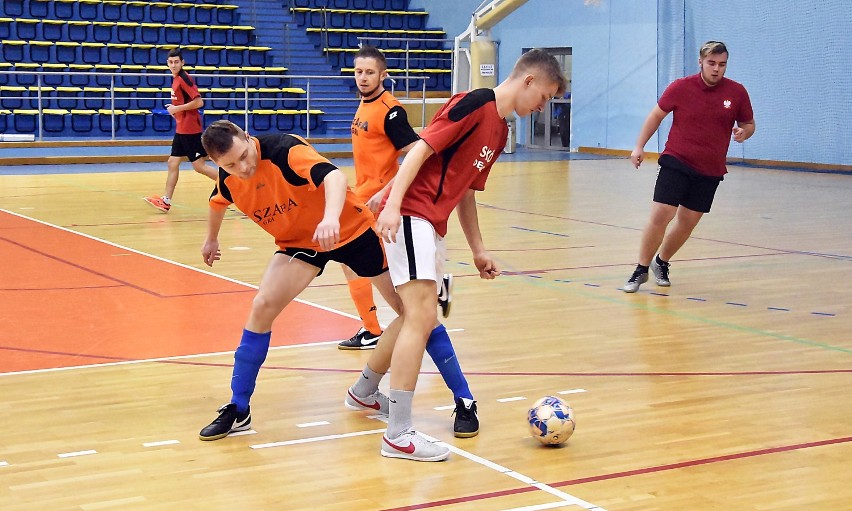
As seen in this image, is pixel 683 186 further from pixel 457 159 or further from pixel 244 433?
pixel 244 433

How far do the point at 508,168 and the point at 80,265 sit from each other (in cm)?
1092

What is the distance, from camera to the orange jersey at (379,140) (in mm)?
6312

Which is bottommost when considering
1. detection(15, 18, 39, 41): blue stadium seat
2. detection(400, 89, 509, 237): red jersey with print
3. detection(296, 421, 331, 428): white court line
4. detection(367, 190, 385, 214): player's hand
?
detection(296, 421, 331, 428): white court line

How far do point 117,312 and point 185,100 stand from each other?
558cm

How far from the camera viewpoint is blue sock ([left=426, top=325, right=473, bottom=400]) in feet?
15.3

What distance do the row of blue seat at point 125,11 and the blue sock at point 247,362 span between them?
19.2 metres

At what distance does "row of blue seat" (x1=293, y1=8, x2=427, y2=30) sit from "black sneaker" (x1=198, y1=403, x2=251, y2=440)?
20925 millimetres

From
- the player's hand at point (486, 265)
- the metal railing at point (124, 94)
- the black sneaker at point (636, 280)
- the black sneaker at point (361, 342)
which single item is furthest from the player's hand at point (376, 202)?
the metal railing at point (124, 94)

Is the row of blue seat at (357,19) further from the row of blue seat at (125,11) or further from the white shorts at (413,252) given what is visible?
the white shorts at (413,252)

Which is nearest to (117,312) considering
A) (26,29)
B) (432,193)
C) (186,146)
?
(432,193)

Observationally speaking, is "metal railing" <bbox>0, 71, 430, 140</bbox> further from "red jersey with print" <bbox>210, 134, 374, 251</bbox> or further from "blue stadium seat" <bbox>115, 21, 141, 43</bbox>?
"red jersey with print" <bbox>210, 134, 374, 251</bbox>

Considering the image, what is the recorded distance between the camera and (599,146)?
74.8 ft

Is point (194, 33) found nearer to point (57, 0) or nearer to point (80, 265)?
point (57, 0)

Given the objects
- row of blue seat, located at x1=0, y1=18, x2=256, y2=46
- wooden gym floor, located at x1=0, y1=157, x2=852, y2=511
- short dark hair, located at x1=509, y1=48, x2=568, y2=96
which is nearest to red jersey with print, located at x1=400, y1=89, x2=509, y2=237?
short dark hair, located at x1=509, y1=48, x2=568, y2=96
